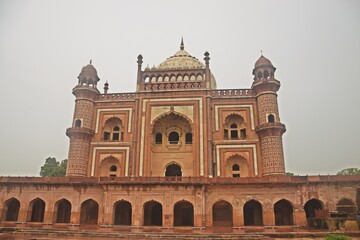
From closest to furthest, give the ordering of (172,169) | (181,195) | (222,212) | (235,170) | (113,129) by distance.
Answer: (181,195)
(222,212)
(235,170)
(172,169)
(113,129)

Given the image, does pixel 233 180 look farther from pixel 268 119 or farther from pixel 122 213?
pixel 122 213

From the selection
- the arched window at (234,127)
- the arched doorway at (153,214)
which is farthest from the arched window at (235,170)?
the arched doorway at (153,214)

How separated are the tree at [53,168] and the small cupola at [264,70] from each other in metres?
25.8

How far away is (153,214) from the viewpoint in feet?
72.5

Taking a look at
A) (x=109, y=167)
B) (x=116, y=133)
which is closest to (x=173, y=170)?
(x=109, y=167)

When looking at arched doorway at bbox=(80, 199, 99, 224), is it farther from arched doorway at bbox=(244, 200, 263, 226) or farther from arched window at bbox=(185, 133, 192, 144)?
arched doorway at bbox=(244, 200, 263, 226)

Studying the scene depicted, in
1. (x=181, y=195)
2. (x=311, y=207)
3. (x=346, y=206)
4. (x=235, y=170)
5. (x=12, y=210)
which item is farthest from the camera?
(x=235, y=170)

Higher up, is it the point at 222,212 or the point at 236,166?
the point at 236,166

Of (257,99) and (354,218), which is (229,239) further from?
(257,99)

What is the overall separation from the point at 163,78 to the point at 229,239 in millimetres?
17037

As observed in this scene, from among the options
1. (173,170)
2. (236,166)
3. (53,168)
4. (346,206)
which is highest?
(53,168)

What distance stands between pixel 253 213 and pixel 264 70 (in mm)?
11860

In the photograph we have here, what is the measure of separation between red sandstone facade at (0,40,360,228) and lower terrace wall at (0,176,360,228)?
0.20 ft

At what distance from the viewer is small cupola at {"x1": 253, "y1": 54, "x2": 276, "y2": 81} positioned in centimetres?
2584
